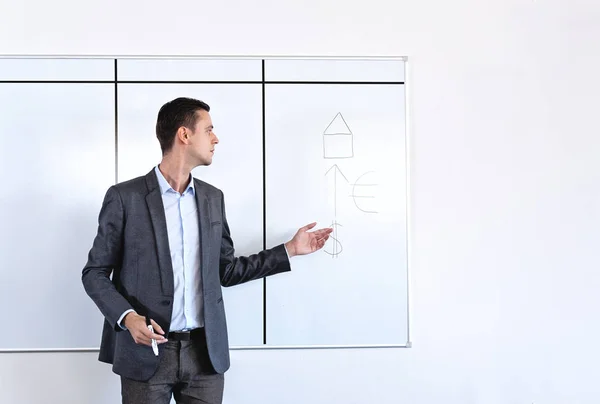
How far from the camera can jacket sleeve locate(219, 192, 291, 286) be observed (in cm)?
219

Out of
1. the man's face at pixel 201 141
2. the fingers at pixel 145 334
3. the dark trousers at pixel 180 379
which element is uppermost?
the man's face at pixel 201 141

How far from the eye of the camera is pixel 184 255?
1927 mm

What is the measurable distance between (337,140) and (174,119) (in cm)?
80

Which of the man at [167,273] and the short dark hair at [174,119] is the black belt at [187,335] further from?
the short dark hair at [174,119]

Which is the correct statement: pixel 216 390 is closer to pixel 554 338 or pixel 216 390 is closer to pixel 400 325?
pixel 400 325

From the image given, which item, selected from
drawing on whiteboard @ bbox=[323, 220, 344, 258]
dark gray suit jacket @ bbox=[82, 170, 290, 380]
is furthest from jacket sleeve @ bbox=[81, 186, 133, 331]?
drawing on whiteboard @ bbox=[323, 220, 344, 258]

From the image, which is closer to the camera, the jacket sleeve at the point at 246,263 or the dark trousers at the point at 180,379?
the dark trousers at the point at 180,379

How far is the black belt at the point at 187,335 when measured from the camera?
Result: 1901mm

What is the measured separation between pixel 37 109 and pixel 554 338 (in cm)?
259

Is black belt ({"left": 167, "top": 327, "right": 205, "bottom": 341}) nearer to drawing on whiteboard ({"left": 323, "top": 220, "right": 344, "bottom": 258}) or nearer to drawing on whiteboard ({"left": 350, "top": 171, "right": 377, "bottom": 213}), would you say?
drawing on whiteboard ({"left": 323, "top": 220, "right": 344, "bottom": 258})

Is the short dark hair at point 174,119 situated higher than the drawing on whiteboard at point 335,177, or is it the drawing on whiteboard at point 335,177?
the short dark hair at point 174,119

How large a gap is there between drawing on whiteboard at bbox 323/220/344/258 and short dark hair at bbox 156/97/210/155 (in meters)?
0.83

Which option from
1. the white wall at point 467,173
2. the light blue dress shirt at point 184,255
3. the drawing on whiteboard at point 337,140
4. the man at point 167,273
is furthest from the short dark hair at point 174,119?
the drawing on whiteboard at point 337,140

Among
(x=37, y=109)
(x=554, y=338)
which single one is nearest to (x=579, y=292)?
(x=554, y=338)
